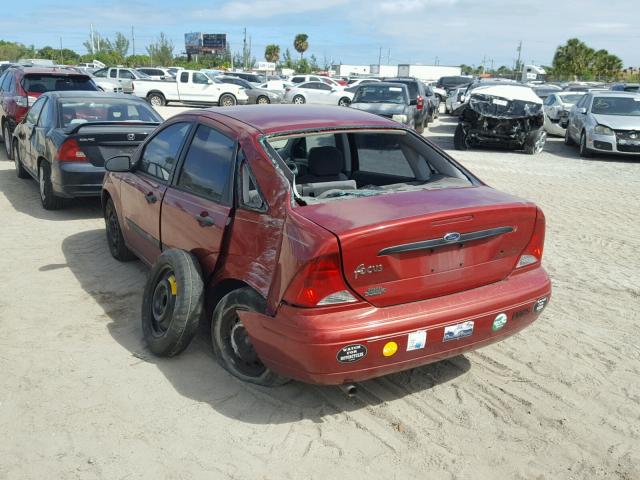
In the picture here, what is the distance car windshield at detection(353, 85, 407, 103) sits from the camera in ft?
56.5

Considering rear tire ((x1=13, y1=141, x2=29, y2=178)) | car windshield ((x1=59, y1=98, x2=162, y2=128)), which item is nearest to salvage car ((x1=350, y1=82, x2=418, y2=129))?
car windshield ((x1=59, y1=98, x2=162, y2=128))

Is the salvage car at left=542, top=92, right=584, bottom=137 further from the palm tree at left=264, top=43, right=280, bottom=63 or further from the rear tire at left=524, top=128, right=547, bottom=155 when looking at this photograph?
the palm tree at left=264, top=43, right=280, bottom=63

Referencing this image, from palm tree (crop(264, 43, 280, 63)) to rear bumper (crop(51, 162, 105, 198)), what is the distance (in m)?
96.3

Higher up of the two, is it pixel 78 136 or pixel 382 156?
pixel 382 156

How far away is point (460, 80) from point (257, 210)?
133 ft

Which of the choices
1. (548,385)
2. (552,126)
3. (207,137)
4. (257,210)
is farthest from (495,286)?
(552,126)

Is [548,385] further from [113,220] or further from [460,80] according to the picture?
[460,80]

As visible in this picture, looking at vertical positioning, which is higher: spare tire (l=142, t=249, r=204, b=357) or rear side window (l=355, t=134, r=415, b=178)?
rear side window (l=355, t=134, r=415, b=178)

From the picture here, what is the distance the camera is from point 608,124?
14.9 m

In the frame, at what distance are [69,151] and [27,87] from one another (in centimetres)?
614

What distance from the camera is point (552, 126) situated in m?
19.5

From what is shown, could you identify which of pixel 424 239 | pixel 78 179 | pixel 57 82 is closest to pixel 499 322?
pixel 424 239

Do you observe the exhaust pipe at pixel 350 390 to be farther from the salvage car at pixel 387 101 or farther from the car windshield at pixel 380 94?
the car windshield at pixel 380 94

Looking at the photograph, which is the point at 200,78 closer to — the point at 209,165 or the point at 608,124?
the point at 608,124
